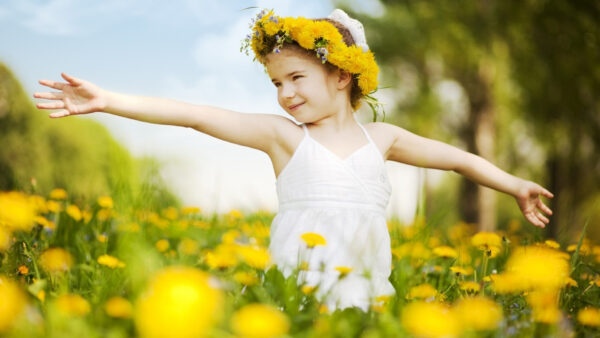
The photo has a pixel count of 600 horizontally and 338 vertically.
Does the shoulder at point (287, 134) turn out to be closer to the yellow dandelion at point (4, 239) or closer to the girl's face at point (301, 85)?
the girl's face at point (301, 85)

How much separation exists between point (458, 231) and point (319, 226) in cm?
258

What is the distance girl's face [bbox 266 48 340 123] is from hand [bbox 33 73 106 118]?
0.83 meters

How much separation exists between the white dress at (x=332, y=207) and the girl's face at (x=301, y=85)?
0.13 m

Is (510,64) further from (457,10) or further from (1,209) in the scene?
(1,209)

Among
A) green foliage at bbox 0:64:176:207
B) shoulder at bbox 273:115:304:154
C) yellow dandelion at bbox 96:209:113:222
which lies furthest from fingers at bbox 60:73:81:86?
green foliage at bbox 0:64:176:207

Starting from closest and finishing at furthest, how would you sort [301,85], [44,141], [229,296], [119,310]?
[119,310] < [229,296] < [301,85] < [44,141]

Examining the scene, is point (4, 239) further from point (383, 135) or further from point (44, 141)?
point (44, 141)

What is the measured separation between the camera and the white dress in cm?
237

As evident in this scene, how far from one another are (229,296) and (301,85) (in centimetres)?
123

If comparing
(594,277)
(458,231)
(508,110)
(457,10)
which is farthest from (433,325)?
(508,110)

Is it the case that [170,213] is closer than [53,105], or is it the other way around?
[53,105]

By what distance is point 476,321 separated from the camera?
3.99ft

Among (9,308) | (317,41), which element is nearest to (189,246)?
(317,41)

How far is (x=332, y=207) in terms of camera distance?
2459 mm
